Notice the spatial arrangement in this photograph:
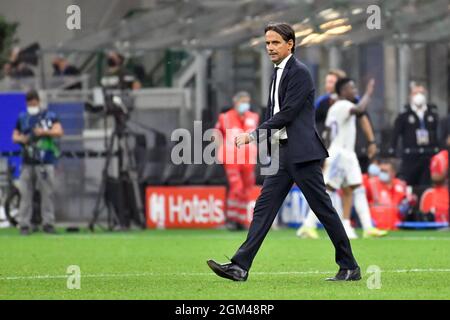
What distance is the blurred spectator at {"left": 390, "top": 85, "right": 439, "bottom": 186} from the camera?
80.7ft

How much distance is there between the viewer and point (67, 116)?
85.9 feet

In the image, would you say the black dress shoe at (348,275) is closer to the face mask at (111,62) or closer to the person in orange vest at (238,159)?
the person in orange vest at (238,159)

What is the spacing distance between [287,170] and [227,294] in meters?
1.76

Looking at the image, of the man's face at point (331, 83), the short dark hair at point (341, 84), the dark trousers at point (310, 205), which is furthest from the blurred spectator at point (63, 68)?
the dark trousers at point (310, 205)

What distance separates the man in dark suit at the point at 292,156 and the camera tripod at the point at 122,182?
11.8 meters

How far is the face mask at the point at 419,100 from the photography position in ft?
80.7

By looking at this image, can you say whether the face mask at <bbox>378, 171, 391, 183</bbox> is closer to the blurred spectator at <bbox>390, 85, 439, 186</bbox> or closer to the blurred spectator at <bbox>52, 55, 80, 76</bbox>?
the blurred spectator at <bbox>390, 85, 439, 186</bbox>

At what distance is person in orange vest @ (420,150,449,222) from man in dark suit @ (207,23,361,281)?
11.5 m

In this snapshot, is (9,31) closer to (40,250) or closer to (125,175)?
(125,175)

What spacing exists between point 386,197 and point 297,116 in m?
11.5

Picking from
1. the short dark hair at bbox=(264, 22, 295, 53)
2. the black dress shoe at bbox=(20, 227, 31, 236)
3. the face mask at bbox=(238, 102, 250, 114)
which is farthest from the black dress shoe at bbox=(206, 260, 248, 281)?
the face mask at bbox=(238, 102, 250, 114)

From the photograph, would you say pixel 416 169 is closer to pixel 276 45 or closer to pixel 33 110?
pixel 33 110

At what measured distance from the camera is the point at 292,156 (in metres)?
12.6
